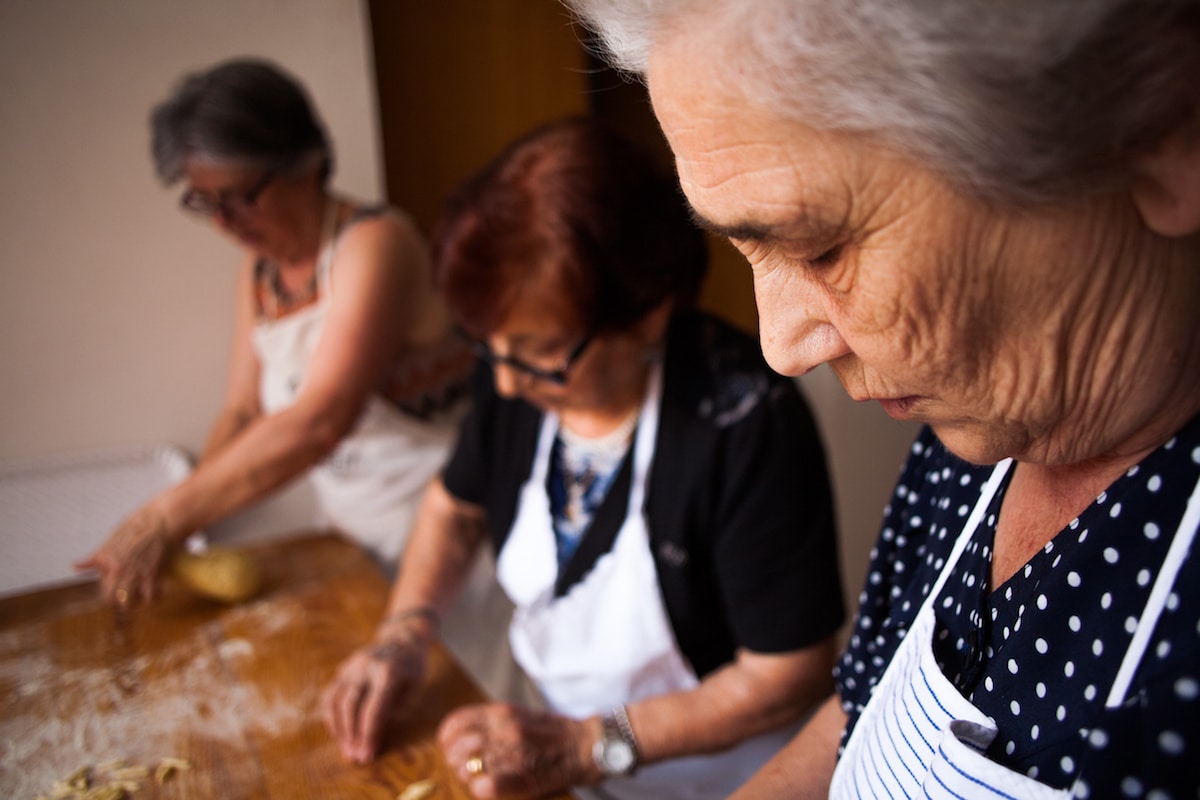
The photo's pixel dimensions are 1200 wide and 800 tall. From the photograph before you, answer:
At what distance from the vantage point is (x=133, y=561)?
164 centimetres

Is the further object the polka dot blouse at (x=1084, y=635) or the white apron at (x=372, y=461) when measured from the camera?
the white apron at (x=372, y=461)

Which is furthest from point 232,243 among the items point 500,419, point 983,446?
point 983,446

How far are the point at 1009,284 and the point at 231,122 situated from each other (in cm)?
173

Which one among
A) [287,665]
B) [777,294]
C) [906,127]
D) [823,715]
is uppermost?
[906,127]

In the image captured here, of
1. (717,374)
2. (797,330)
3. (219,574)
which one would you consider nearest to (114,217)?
(219,574)

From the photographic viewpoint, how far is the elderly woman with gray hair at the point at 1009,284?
15.9 inches

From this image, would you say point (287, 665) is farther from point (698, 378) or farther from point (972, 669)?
point (972, 669)

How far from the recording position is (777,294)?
2.03 ft

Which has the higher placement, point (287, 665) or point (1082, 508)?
point (1082, 508)

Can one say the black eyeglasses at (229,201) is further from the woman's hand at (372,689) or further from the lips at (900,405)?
Answer: the lips at (900,405)

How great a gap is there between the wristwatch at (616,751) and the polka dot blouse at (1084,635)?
543mm

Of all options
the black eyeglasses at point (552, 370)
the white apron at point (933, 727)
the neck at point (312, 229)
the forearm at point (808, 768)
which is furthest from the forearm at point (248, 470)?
the white apron at point (933, 727)

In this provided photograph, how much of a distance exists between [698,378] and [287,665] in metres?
0.89

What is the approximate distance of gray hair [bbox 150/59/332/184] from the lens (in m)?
1.75
